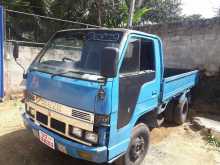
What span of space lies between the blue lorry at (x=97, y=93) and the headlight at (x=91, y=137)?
0.01m

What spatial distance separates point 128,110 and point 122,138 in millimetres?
378

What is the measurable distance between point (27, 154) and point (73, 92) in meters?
1.77

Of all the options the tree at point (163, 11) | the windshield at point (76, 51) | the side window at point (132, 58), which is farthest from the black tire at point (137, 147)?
the tree at point (163, 11)

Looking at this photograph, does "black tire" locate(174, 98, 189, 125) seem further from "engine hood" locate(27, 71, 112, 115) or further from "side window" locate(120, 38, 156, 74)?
"engine hood" locate(27, 71, 112, 115)

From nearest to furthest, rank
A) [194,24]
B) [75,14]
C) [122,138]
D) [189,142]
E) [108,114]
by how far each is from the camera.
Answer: [108,114] < [122,138] < [189,142] < [194,24] < [75,14]

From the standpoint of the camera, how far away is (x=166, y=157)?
4680 millimetres

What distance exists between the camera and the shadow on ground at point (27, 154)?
411 centimetres

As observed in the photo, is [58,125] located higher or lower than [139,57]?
lower

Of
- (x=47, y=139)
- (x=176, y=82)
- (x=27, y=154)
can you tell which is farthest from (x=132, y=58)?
(x=27, y=154)

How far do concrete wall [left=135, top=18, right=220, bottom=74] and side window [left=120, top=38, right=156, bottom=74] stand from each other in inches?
201

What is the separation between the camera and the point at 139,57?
155 inches

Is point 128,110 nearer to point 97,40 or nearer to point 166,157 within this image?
point 97,40

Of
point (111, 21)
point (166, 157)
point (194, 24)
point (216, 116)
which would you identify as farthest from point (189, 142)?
point (111, 21)

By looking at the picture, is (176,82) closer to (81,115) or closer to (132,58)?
(132,58)
